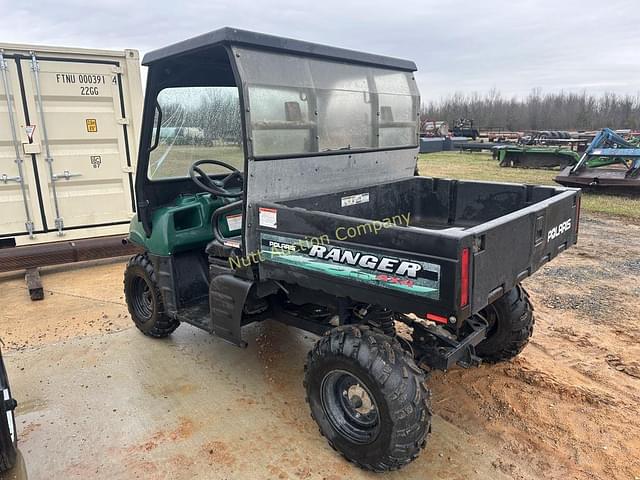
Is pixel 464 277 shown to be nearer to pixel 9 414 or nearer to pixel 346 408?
pixel 346 408

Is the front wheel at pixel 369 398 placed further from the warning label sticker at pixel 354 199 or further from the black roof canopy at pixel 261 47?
the black roof canopy at pixel 261 47

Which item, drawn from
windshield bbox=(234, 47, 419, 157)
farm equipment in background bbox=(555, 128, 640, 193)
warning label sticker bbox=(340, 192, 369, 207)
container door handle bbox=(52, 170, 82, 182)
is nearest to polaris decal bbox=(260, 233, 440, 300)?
windshield bbox=(234, 47, 419, 157)

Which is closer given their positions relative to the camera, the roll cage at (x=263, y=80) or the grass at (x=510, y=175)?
the roll cage at (x=263, y=80)

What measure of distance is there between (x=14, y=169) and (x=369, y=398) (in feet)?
16.6

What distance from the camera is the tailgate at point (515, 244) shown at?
2.23 metres

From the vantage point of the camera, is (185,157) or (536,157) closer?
(185,157)

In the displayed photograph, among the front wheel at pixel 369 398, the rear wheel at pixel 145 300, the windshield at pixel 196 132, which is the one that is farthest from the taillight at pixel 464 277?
the rear wheel at pixel 145 300

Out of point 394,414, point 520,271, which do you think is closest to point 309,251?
point 394,414

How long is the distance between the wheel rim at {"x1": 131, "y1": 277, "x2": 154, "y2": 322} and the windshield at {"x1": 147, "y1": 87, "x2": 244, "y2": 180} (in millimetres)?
918

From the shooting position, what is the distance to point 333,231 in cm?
253

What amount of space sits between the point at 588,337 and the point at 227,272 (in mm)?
2932

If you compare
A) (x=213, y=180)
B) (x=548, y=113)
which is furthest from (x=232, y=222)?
(x=548, y=113)

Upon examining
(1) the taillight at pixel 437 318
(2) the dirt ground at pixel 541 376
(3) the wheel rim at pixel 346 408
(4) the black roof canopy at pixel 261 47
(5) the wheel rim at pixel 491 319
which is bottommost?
(2) the dirt ground at pixel 541 376

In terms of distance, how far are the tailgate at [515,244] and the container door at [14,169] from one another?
5.36m
